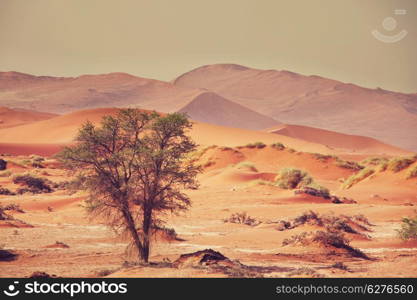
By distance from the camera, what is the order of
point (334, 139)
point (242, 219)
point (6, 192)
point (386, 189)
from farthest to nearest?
point (334, 139) → point (386, 189) → point (6, 192) → point (242, 219)

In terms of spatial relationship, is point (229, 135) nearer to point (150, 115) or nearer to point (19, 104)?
point (150, 115)

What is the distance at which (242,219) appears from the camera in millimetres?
28875

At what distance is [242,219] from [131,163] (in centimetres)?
1195

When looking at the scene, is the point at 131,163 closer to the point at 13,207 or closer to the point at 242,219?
the point at 242,219

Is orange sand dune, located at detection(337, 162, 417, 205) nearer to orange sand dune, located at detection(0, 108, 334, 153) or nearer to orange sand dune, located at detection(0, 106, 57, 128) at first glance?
orange sand dune, located at detection(0, 108, 334, 153)

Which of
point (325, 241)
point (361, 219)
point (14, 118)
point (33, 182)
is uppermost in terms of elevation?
point (14, 118)

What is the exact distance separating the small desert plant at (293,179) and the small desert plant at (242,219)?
1203cm

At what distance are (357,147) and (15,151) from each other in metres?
69.0

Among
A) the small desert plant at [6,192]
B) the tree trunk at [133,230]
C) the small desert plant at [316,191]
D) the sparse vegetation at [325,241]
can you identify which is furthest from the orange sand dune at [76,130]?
the tree trunk at [133,230]

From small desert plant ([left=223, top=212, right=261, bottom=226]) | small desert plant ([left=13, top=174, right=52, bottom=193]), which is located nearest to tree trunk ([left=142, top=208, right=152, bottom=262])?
small desert plant ([left=223, top=212, right=261, bottom=226])

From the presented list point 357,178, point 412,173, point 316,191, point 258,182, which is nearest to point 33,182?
point 258,182

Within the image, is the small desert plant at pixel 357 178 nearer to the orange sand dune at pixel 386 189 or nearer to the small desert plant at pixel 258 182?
the orange sand dune at pixel 386 189

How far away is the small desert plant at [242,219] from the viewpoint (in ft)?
93.5

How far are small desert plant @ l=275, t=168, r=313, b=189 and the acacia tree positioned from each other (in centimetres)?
2365
